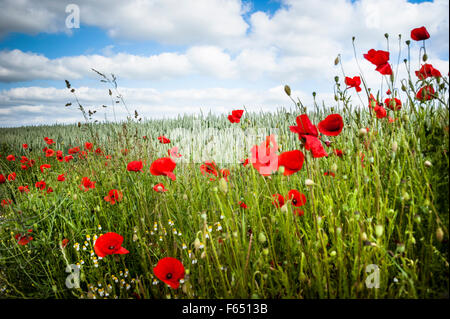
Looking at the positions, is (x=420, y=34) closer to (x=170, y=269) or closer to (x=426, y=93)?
(x=426, y=93)

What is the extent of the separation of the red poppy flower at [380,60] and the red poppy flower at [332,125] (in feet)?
2.32

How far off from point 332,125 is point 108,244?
46.5 inches

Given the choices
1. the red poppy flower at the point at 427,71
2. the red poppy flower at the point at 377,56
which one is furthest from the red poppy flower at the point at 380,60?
the red poppy flower at the point at 427,71

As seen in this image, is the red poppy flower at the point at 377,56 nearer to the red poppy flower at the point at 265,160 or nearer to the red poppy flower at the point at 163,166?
the red poppy flower at the point at 265,160

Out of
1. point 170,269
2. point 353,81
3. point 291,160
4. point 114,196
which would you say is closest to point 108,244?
point 170,269

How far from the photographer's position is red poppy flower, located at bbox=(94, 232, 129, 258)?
138 cm

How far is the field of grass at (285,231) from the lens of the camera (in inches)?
46.8

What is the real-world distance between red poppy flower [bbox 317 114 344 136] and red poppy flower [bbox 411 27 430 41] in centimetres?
93

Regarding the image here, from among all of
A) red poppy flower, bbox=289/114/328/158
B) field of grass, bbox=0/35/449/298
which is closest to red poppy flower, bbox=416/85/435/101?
field of grass, bbox=0/35/449/298

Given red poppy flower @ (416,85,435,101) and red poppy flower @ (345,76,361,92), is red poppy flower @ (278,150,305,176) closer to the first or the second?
red poppy flower @ (416,85,435,101)

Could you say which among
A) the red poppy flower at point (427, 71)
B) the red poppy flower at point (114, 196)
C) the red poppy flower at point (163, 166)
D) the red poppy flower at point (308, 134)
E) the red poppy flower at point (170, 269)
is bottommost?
the red poppy flower at point (170, 269)

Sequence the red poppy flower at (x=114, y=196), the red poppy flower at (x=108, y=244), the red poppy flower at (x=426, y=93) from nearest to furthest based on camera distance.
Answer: the red poppy flower at (x=108, y=244)
the red poppy flower at (x=426, y=93)
the red poppy flower at (x=114, y=196)

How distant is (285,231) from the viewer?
145 cm
